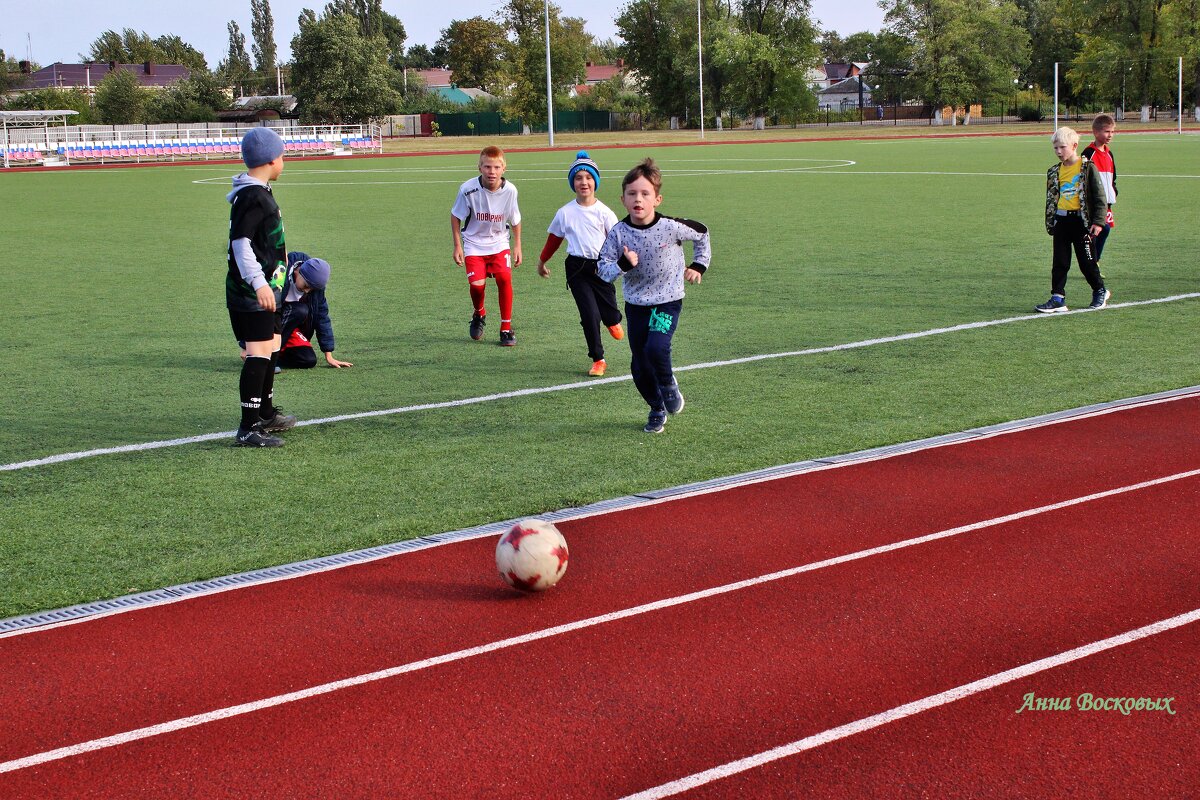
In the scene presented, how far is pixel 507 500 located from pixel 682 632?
1.98 metres

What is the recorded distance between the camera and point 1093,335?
36.5ft

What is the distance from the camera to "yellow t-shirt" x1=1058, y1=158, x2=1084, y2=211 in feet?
39.7

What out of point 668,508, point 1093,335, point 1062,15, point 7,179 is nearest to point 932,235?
point 1093,335

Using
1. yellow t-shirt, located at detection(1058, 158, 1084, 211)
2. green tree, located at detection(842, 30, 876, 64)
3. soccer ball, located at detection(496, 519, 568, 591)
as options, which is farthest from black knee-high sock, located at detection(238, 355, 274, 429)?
green tree, located at detection(842, 30, 876, 64)

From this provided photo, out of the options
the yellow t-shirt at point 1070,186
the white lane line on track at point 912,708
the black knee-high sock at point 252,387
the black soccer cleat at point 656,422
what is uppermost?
the yellow t-shirt at point 1070,186

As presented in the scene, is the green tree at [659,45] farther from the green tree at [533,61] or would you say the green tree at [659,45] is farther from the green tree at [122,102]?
the green tree at [122,102]

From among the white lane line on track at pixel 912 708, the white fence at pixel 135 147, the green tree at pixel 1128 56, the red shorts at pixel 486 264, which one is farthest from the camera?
the green tree at pixel 1128 56

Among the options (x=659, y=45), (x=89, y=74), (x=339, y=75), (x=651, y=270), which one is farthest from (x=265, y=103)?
(x=651, y=270)

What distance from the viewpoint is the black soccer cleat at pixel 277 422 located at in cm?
826

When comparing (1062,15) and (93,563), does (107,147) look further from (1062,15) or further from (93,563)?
(1062,15)

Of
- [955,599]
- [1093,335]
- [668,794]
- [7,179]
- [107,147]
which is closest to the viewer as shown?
[668,794]

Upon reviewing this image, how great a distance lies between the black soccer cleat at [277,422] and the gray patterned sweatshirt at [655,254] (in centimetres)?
236

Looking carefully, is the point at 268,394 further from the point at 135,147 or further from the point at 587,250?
the point at 135,147

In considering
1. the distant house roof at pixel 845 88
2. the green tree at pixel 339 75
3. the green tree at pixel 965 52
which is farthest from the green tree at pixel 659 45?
the distant house roof at pixel 845 88
